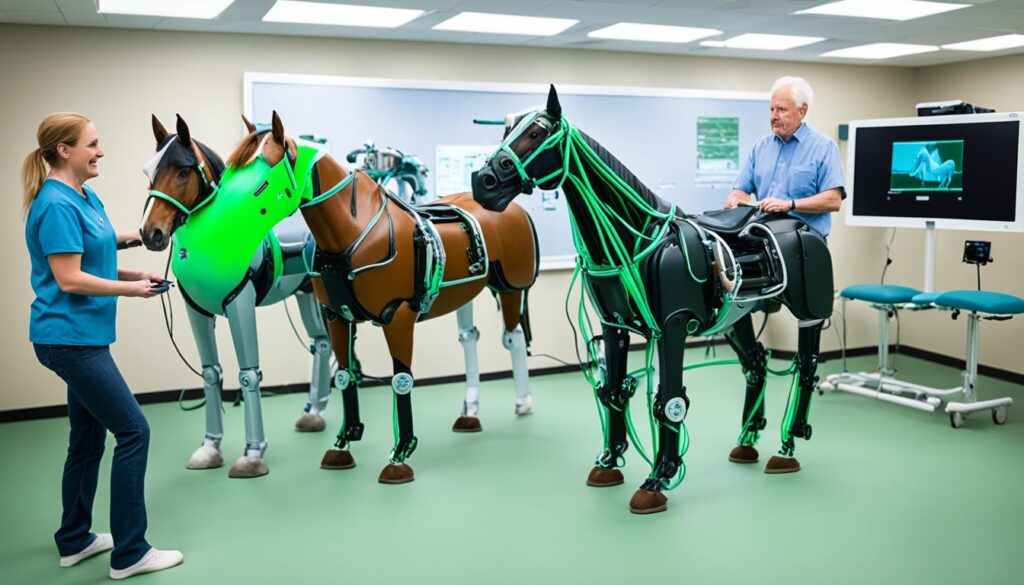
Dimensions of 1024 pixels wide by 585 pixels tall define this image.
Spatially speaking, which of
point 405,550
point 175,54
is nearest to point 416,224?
point 405,550

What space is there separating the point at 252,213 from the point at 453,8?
2.07 m

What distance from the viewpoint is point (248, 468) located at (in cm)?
477

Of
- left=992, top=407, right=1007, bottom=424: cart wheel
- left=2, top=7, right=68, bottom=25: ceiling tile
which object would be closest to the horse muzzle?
left=2, top=7, right=68, bottom=25: ceiling tile

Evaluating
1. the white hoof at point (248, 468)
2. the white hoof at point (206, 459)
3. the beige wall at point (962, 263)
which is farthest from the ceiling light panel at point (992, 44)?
the white hoof at point (206, 459)

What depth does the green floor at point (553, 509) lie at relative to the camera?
3627 millimetres

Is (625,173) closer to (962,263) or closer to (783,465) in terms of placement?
(783,465)

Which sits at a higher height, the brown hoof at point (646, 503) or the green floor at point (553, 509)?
the brown hoof at point (646, 503)

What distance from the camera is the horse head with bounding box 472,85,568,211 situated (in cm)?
384

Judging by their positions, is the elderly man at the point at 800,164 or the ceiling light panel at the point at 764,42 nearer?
the elderly man at the point at 800,164

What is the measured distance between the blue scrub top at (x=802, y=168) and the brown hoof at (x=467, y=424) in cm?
217

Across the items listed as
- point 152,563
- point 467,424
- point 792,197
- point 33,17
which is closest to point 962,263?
point 792,197

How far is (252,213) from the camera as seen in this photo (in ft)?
13.0

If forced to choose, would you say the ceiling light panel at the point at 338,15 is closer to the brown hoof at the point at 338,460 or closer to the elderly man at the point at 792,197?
the elderly man at the point at 792,197

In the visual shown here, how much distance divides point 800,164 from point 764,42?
259cm
